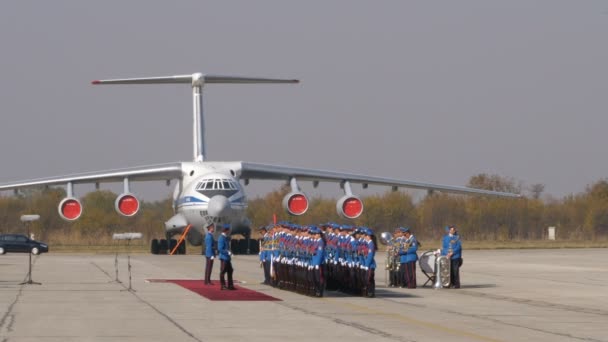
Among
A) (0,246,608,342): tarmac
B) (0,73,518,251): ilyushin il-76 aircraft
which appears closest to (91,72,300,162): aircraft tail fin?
(0,73,518,251): ilyushin il-76 aircraft

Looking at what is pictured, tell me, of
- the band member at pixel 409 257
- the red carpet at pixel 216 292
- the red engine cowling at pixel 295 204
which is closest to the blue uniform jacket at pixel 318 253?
the red carpet at pixel 216 292

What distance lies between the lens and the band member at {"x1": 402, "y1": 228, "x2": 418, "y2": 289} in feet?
74.9

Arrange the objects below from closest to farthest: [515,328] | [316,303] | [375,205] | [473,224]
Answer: [515,328]
[316,303]
[375,205]
[473,224]

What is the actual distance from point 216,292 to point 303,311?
414cm

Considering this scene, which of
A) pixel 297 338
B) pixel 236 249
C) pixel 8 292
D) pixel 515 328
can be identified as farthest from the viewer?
pixel 236 249

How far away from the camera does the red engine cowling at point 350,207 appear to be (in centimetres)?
4075

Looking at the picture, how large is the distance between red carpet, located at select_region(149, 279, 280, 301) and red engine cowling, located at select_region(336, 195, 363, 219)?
1668cm

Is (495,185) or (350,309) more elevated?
(495,185)

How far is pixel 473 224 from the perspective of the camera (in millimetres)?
57750

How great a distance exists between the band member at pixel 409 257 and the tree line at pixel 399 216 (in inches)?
1061

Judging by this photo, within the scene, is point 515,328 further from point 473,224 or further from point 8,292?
point 473,224

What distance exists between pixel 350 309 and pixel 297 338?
4.17 m

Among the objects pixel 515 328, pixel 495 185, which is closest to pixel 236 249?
pixel 515 328

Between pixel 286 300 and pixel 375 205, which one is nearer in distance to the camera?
pixel 286 300
